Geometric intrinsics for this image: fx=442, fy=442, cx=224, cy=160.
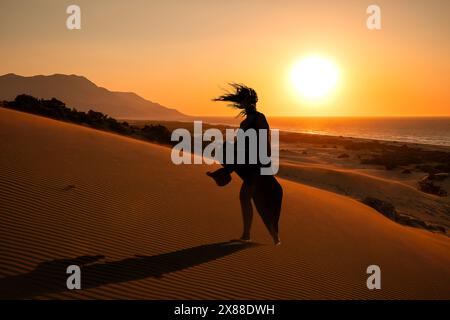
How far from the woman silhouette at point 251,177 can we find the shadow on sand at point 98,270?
0.89 m

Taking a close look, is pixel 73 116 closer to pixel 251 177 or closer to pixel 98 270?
pixel 251 177

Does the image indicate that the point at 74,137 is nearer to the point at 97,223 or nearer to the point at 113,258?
the point at 97,223

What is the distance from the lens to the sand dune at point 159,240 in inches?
204

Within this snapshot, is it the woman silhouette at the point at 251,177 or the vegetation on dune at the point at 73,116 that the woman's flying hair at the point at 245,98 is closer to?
the woman silhouette at the point at 251,177

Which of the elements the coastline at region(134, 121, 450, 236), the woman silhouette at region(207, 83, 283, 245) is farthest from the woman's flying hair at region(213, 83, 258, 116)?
the coastline at region(134, 121, 450, 236)

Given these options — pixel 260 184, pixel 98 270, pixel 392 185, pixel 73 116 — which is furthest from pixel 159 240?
pixel 392 185

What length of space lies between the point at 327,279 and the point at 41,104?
58.6ft

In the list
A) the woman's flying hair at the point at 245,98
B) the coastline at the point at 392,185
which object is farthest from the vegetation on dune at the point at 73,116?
the woman's flying hair at the point at 245,98

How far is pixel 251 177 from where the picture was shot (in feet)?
22.4

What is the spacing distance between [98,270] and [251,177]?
2700mm

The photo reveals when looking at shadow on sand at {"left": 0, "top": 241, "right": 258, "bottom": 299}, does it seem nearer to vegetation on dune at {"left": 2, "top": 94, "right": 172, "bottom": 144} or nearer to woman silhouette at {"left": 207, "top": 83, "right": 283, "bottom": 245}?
woman silhouette at {"left": 207, "top": 83, "right": 283, "bottom": 245}

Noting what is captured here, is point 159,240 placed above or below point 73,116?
below

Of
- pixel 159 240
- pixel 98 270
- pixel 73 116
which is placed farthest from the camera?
pixel 73 116
